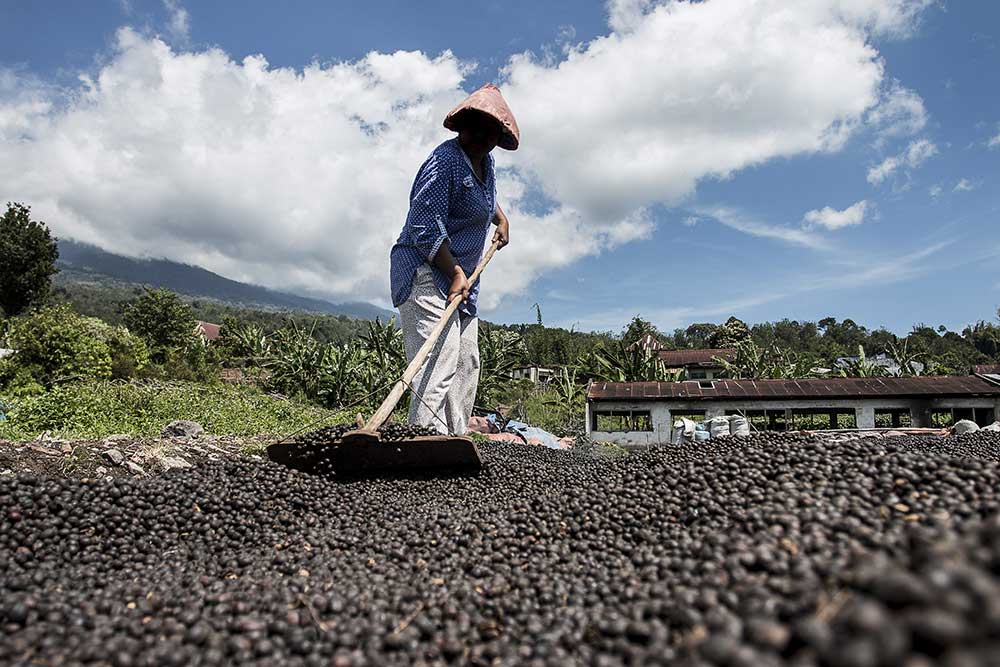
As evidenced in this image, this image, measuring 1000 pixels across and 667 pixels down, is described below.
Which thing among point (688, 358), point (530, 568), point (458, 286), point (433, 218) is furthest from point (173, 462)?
point (688, 358)

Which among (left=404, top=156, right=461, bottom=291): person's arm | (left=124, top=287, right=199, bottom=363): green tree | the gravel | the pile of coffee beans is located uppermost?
(left=124, top=287, right=199, bottom=363): green tree

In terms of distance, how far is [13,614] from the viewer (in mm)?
1349

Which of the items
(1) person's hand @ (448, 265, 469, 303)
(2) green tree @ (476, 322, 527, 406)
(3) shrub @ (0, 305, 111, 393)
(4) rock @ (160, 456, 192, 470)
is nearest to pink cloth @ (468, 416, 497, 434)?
(1) person's hand @ (448, 265, 469, 303)

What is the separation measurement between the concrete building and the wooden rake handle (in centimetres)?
422

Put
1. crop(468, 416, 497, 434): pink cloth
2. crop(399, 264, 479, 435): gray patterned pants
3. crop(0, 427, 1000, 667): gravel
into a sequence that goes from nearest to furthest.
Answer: crop(0, 427, 1000, 667): gravel → crop(399, 264, 479, 435): gray patterned pants → crop(468, 416, 497, 434): pink cloth

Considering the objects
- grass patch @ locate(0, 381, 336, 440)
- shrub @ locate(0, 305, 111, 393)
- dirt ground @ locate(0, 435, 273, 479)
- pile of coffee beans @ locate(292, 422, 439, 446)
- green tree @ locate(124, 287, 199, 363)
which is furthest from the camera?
green tree @ locate(124, 287, 199, 363)

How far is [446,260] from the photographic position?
12.8 ft

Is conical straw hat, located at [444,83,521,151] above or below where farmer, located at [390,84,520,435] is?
above

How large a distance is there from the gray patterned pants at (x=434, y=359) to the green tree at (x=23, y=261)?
31177 millimetres

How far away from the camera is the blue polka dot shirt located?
12.8ft

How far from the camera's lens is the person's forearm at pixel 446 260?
3.88 meters

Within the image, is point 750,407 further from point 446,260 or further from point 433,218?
point 433,218

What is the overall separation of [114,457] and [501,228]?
3272 mm

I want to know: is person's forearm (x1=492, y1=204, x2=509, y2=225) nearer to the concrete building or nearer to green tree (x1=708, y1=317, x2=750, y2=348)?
the concrete building
